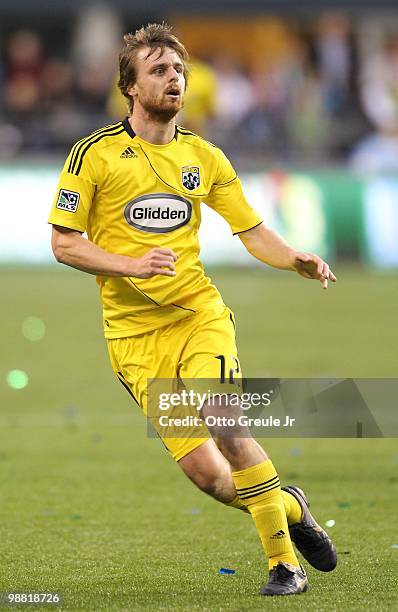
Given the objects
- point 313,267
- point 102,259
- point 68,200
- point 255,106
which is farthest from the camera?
point 255,106

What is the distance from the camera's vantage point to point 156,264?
19.0ft

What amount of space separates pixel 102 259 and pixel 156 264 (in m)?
0.30

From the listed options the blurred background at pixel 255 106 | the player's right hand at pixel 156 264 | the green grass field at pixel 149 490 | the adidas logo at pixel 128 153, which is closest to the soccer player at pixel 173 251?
the adidas logo at pixel 128 153

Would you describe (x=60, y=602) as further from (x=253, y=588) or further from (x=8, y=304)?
(x=8, y=304)

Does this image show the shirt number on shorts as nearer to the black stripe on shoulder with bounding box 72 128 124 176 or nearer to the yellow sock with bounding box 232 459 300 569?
the yellow sock with bounding box 232 459 300 569

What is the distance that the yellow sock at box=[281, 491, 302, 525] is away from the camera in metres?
6.34

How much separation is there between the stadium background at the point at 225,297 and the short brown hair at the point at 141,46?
7.24 ft

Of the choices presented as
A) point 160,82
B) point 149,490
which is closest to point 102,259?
point 160,82

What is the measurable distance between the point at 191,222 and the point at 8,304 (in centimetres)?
1202

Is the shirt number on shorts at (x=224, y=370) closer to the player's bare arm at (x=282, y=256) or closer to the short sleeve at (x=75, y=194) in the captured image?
the player's bare arm at (x=282, y=256)

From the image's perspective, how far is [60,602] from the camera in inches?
231

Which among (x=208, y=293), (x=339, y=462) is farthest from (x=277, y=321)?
(x=208, y=293)

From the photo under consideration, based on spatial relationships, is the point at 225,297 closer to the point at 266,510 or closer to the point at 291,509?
the point at 291,509

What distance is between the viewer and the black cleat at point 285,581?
5.97m
